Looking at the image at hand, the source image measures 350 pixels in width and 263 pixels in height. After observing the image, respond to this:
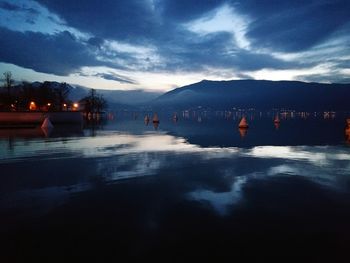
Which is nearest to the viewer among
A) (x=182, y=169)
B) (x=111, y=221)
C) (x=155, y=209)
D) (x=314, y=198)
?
(x=111, y=221)

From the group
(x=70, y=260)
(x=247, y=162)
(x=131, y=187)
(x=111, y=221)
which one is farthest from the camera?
(x=247, y=162)

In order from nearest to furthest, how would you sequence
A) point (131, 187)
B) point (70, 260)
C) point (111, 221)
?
point (70, 260) < point (111, 221) < point (131, 187)

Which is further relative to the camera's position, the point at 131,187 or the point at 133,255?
the point at 131,187

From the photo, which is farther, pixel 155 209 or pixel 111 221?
pixel 155 209

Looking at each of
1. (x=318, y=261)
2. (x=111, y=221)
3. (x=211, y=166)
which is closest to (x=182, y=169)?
(x=211, y=166)

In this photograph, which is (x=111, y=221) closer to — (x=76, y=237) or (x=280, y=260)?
(x=76, y=237)

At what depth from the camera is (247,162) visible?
19.7m

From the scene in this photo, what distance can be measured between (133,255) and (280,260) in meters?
3.20

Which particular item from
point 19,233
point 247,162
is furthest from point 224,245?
point 247,162

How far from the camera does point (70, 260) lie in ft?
21.7

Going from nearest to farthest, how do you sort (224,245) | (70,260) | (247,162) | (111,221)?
1. (70,260)
2. (224,245)
3. (111,221)
4. (247,162)

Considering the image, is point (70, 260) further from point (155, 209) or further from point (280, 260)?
point (280, 260)

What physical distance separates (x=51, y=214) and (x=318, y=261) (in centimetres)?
735

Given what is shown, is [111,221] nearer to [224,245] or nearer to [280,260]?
[224,245]
